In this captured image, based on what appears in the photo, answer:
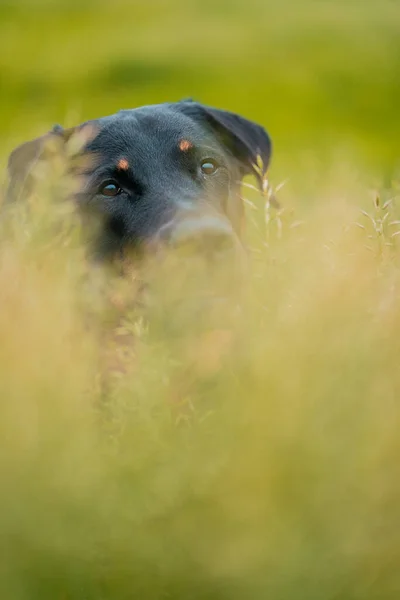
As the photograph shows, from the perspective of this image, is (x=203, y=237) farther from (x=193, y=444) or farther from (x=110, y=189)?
A: (x=193, y=444)

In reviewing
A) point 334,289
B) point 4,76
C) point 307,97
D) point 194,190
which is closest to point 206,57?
point 307,97

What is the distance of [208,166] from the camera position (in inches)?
174

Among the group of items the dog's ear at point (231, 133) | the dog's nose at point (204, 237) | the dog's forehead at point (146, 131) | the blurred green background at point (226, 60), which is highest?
the blurred green background at point (226, 60)

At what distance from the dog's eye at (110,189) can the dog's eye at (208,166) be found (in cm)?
50

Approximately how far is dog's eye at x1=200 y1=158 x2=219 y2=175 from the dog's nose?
3.80 ft

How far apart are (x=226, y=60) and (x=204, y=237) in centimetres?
2063

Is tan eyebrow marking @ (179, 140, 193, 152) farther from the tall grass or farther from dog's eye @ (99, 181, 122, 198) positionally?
the tall grass

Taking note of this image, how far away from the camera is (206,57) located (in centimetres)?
2269

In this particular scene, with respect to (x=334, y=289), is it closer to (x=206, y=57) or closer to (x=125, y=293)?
(x=125, y=293)

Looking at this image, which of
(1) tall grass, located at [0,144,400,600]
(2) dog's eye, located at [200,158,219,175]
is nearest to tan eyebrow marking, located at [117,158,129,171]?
(2) dog's eye, located at [200,158,219,175]

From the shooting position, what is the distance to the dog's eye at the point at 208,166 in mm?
4410

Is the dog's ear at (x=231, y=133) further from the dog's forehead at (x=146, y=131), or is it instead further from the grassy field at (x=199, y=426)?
the grassy field at (x=199, y=426)

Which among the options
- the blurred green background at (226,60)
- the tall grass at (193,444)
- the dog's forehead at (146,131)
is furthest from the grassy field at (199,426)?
the blurred green background at (226,60)

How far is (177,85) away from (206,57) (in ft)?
6.21
